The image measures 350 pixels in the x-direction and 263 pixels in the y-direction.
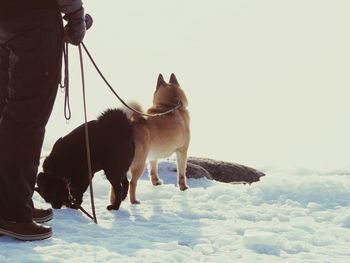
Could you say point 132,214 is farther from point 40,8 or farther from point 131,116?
point 40,8

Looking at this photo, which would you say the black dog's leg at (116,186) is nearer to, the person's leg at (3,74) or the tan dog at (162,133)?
the tan dog at (162,133)

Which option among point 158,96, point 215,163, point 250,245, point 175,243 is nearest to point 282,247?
point 250,245

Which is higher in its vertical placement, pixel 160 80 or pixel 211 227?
pixel 160 80

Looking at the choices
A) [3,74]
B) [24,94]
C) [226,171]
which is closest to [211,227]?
[24,94]

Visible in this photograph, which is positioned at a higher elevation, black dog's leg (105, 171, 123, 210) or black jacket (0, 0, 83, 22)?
black jacket (0, 0, 83, 22)

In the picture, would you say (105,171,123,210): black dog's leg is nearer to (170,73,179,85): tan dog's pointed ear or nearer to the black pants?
the black pants

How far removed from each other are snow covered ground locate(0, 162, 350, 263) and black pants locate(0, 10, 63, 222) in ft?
1.25

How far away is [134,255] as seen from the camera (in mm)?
3258

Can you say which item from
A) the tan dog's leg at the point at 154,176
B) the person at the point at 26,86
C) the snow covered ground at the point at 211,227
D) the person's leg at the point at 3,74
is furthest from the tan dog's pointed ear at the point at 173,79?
the person's leg at the point at 3,74

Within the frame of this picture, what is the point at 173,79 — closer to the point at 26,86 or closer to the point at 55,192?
the point at 55,192

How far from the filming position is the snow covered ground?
330 cm

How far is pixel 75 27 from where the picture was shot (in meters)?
3.39

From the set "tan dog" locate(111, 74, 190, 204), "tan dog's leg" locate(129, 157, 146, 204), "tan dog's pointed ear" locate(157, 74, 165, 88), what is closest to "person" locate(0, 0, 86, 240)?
"tan dog" locate(111, 74, 190, 204)

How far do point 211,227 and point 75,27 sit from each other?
2001 mm
